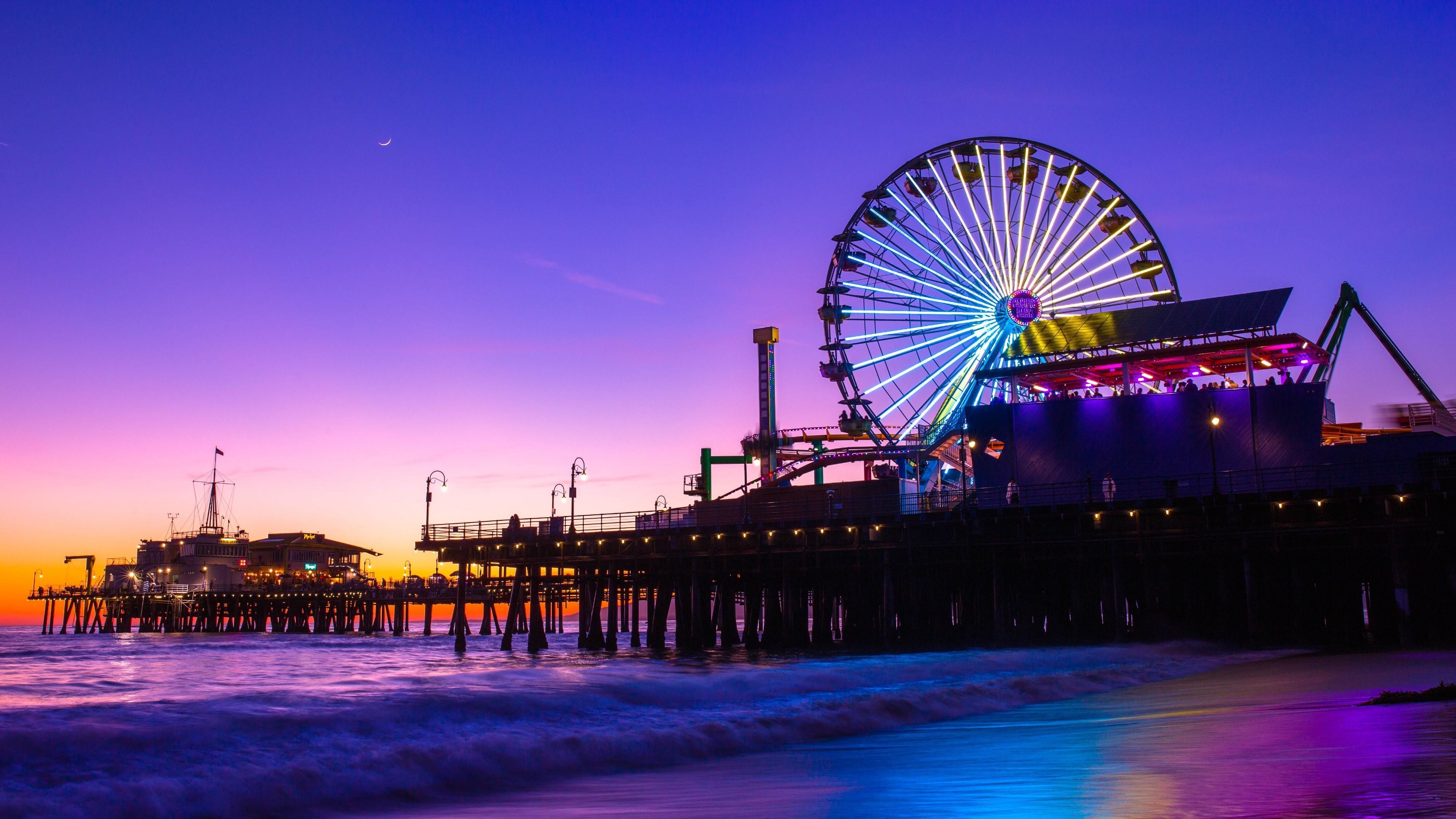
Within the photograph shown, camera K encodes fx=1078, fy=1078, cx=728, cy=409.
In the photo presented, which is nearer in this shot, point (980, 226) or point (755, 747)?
point (755, 747)

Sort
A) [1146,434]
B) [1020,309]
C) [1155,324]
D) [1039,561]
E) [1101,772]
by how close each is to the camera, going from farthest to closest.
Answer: [1020,309], [1155,324], [1146,434], [1039,561], [1101,772]

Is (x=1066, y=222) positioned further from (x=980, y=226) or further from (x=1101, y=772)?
(x=1101, y=772)

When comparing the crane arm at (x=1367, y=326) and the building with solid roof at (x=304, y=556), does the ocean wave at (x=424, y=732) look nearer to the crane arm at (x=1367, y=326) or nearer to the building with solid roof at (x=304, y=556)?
the crane arm at (x=1367, y=326)

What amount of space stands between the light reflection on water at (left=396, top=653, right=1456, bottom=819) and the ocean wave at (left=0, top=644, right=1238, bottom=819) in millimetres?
1208

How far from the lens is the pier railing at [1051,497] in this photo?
35.4 m

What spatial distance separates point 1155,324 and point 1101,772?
131 ft

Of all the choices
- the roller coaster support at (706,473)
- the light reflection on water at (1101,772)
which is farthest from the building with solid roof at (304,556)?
the light reflection on water at (1101,772)

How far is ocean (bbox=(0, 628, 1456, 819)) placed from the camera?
9.12 meters

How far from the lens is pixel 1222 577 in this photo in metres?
34.9

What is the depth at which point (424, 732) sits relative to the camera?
14688 mm

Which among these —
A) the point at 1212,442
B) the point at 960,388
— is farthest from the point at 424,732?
the point at 960,388

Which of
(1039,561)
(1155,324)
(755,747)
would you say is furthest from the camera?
(1155,324)

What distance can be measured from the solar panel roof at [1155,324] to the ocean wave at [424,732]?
2460 centimetres

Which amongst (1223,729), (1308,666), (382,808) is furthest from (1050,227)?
(382,808)
